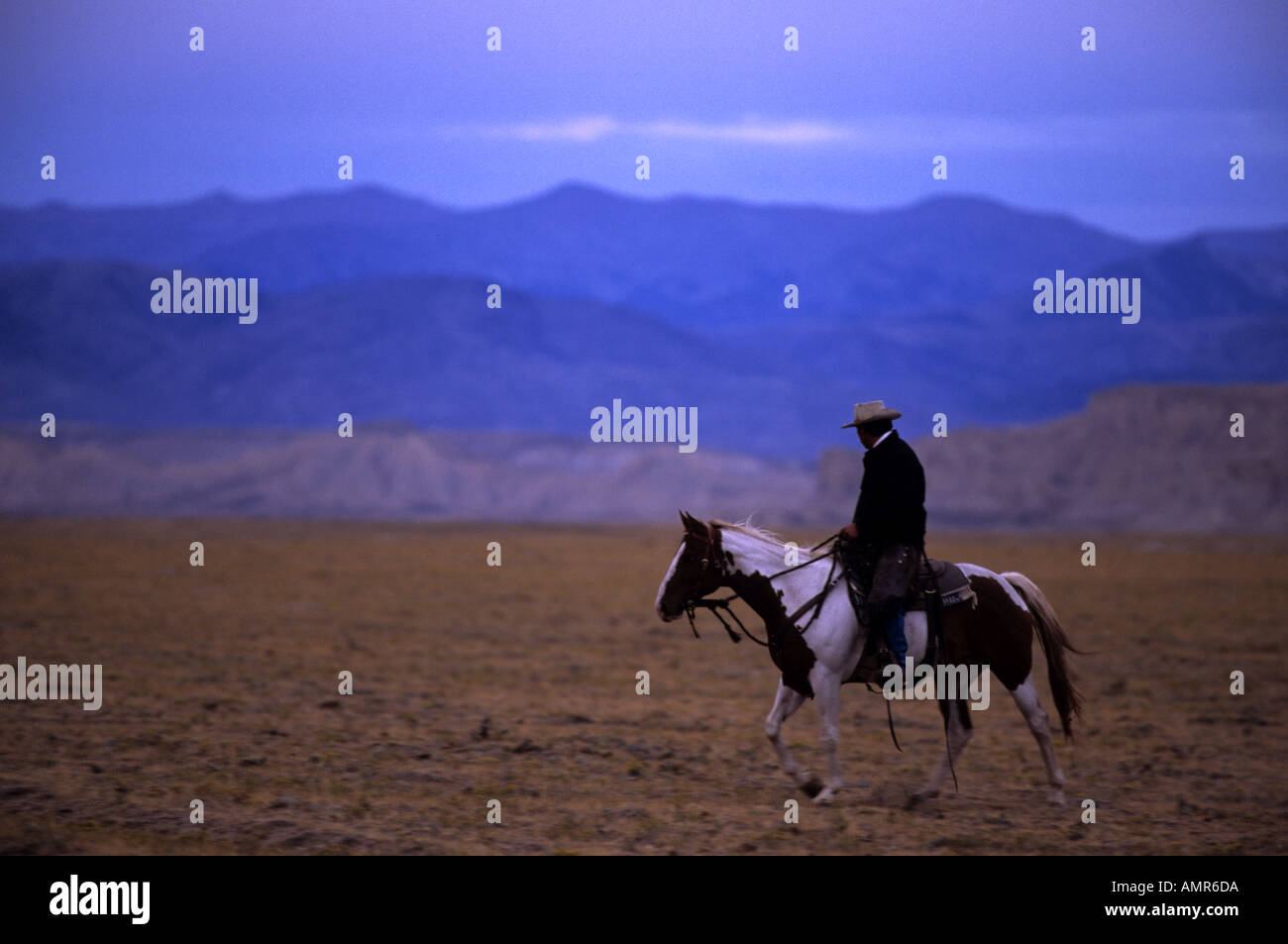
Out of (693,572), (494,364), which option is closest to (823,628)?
(693,572)

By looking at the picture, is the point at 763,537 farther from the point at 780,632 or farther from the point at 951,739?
the point at 951,739

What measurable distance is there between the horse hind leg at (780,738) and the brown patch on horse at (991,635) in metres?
1.23

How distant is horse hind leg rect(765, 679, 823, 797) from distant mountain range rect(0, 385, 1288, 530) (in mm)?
50106

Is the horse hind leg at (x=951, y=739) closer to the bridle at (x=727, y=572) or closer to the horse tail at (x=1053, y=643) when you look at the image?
the horse tail at (x=1053, y=643)

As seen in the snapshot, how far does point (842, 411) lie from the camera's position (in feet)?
406

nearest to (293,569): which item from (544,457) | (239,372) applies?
(544,457)

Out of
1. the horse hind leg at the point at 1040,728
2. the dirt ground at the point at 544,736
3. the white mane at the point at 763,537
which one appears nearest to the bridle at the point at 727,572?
the white mane at the point at 763,537

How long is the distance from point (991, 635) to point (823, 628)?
133cm

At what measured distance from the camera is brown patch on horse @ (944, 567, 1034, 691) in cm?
978

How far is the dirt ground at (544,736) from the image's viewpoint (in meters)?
8.78
